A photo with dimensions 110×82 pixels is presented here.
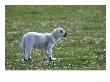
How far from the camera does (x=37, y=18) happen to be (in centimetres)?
2161

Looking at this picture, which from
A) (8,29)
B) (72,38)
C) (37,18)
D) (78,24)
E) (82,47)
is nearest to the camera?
(82,47)

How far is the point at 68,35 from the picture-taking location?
1805 cm

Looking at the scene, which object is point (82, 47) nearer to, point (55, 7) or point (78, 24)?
point (78, 24)

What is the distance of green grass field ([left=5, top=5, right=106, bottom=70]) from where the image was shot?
49.3 ft

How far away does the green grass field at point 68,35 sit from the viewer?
49.3ft
